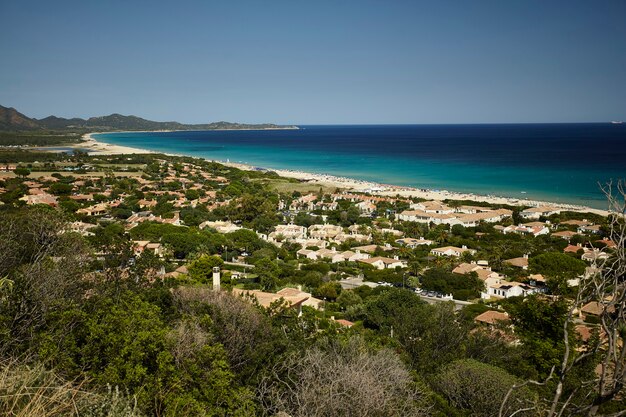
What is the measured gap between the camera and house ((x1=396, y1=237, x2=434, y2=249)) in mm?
30109

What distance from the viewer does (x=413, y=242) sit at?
30625 mm

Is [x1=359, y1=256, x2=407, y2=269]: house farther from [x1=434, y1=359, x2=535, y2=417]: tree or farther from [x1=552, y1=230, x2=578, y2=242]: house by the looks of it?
[x1=434, y1=359, x2=535, y2=417]: tree

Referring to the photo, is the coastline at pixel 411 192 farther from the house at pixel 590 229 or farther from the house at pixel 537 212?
the house at pixel 590 229

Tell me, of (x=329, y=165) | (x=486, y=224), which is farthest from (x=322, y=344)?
(x=329, y=165)

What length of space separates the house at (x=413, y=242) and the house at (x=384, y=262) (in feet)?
12.9

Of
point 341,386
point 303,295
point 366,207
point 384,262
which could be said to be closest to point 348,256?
point 384,262

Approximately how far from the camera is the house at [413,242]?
30109 millimetres

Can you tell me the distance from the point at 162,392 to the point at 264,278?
14140mm

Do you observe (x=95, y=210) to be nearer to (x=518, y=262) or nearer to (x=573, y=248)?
(x=518, y=262)

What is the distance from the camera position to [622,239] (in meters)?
2.14

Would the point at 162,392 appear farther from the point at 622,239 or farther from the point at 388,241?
the point at 388,241

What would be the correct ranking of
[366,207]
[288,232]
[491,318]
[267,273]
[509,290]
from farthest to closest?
[366,207]
[288,232]
[509,290]
[267,273]
[491,318]

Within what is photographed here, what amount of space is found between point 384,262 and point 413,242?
5485 mm

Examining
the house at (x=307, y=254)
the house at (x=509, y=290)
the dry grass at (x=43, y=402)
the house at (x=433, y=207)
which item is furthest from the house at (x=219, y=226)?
the dry grass at (x=43, y=402)
